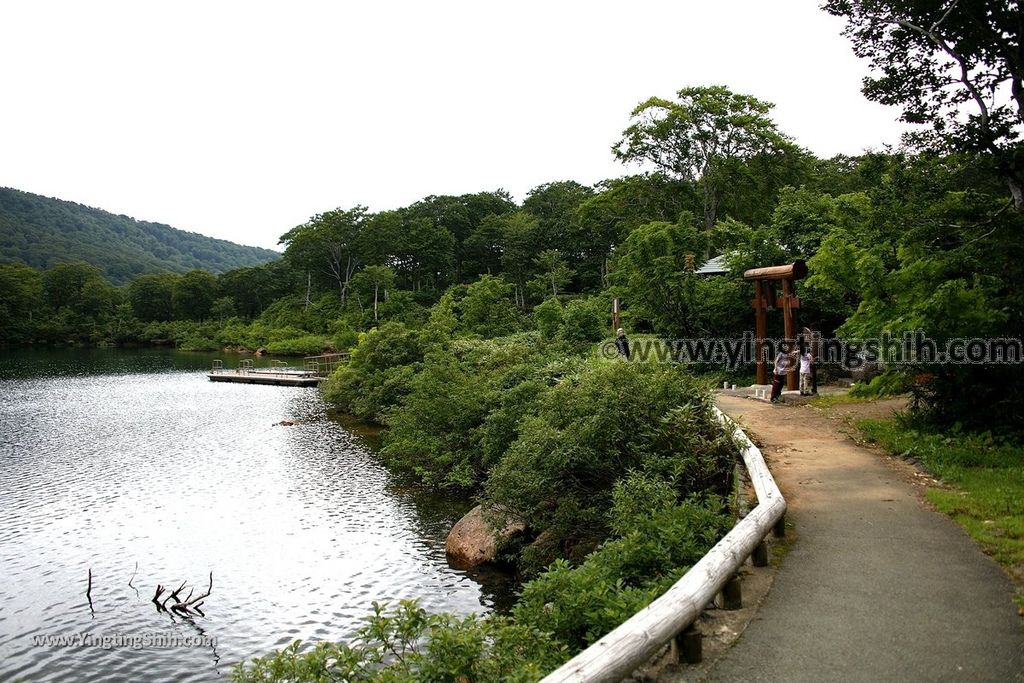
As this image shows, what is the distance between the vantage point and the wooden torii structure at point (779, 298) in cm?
1705

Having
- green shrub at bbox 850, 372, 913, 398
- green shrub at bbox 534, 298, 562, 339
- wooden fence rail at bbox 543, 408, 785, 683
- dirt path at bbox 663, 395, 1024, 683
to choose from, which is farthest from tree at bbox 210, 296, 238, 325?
wooden fence rail at bbox 543, 408, 785, 683

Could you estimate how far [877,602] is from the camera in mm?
5684

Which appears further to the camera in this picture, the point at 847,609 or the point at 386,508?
the point at 386,508

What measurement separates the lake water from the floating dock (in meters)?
16.4

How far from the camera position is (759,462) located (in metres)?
8.92

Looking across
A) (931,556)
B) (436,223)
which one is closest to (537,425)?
(931,556)

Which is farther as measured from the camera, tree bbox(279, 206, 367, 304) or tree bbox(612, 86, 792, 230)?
tree bbox(279, 206, 367, 304)

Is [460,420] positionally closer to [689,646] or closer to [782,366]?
[782,366]

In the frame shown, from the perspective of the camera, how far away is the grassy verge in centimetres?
690

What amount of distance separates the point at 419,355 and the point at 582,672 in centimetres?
2828

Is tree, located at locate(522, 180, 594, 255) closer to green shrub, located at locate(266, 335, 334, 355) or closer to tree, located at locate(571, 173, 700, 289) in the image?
tree, located at locate(571, 173, 700, 289)

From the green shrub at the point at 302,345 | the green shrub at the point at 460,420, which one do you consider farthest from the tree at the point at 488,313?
the green shrub at the point at 302,345

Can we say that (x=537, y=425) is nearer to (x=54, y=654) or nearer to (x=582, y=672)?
(x=582, y=672)

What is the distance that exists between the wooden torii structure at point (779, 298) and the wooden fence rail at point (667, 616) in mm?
11292
